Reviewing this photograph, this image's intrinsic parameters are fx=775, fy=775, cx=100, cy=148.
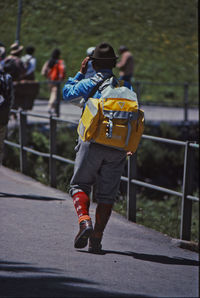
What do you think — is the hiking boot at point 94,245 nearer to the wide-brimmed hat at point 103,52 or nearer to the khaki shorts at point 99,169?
the khaki shorts at point 99,169

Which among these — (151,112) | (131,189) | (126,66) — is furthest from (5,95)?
(151,112)

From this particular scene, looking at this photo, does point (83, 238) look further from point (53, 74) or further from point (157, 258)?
point (53, 74)

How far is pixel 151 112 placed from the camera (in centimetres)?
2228

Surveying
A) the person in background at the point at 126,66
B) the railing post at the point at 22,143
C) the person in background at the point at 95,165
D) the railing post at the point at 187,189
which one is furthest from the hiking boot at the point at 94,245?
the person in background at the point at 126,66

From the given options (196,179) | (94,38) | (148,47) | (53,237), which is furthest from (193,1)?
(53,237)

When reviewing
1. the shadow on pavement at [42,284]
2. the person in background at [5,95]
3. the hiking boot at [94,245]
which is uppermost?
Result: the person in background at [5,95]

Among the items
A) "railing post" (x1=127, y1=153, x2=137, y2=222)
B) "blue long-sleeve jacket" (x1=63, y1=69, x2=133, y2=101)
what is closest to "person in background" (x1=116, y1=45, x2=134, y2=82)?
"railing post" (x1=127, y1=153, x2=137, y2=222)

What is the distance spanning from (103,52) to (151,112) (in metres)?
16.4

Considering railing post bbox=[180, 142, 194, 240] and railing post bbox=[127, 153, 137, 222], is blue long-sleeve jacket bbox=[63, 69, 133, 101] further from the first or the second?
railing post bbox=[127, 153, 137, 222]

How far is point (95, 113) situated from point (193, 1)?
4007 centimetres

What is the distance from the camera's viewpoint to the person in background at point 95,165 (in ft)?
19.5

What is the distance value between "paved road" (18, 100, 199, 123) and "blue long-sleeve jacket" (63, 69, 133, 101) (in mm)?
14082

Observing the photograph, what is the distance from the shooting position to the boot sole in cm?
597

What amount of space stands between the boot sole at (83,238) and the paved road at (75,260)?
0.10 metres
